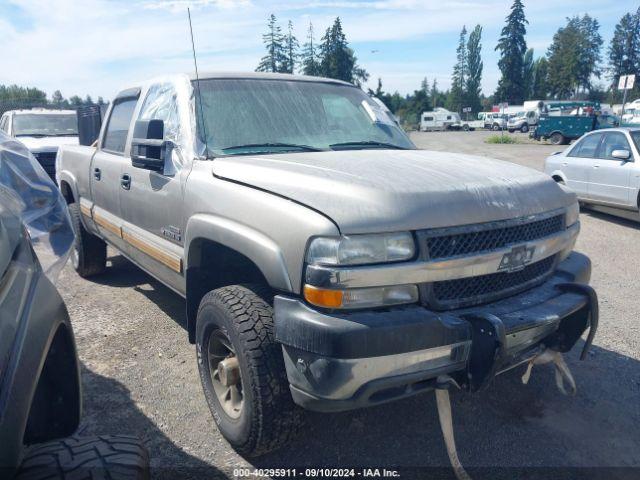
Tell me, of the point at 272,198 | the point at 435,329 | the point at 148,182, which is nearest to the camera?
the point at 435,329

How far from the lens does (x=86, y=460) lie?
180cm

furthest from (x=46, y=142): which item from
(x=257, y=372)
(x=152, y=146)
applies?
(x=257, y=372)

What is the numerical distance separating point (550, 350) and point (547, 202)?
0.77 metres

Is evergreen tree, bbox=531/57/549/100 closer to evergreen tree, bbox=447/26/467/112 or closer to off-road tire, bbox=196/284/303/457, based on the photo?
evergreen tree, bbox=447/26/467/112

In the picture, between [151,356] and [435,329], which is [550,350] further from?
[151,356]

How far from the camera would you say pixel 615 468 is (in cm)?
258

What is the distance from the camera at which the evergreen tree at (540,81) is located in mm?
81188

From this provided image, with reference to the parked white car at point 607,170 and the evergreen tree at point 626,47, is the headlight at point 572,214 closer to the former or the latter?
the parked white car at point 607,170

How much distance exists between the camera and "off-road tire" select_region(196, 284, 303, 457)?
236cm

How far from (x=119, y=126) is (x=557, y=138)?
93.4ft

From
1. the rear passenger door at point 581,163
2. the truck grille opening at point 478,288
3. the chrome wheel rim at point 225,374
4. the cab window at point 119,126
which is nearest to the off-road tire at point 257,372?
the chrome wheel rim at point 225,374

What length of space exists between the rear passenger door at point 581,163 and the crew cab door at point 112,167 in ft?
23.9

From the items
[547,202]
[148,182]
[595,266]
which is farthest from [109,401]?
[595,266]

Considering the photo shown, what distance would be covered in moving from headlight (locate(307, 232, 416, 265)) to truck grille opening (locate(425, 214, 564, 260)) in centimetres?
11
